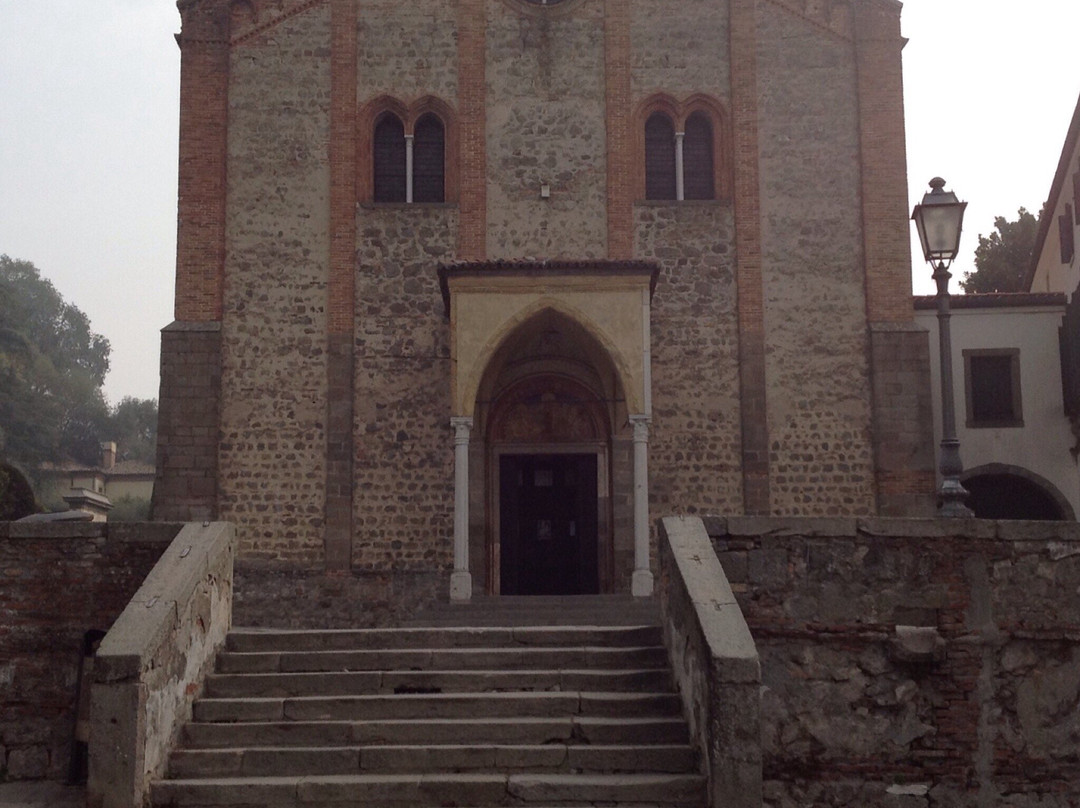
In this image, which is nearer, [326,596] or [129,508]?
[326,596]

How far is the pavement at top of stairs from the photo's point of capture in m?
9.56

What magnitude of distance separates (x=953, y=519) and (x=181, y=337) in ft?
42.2

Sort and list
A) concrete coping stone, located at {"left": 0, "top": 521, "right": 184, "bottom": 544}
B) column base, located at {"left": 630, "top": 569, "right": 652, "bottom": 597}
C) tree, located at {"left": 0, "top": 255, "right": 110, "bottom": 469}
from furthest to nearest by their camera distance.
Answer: tree, located at {"left": 0, "top": 255, "right": 110, "bottom": 469} → column base, located at {"left": 630, "top": 569, "right": 652, "bottom": 597} → concrete coping stone, located at {"left": 0, "top": 521, "right": 184, "bottom": 544}

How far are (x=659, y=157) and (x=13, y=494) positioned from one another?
11.7 metres

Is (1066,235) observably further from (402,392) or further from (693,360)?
(402,392)

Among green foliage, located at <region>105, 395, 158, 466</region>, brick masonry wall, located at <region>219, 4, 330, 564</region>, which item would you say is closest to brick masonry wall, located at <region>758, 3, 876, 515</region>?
brick masonry wall, located at <region>219, 4, 330, 564</region>

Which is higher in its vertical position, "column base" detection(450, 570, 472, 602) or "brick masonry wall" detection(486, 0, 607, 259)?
"brick masonry wall" detection(486, 0, 607, 259)

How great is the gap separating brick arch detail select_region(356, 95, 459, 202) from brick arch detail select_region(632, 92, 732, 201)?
9.62ft

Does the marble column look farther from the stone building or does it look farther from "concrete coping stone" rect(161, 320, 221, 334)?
"concrete coping stone" rect(161, 320, 221, 334)

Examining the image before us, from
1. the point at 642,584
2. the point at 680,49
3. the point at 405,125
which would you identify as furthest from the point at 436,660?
the point at 680,49

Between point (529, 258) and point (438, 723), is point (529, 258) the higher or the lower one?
the higher one

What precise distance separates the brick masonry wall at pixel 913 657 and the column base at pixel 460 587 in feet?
25.5

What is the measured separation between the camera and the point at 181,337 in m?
19.6

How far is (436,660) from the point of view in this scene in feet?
33.9
